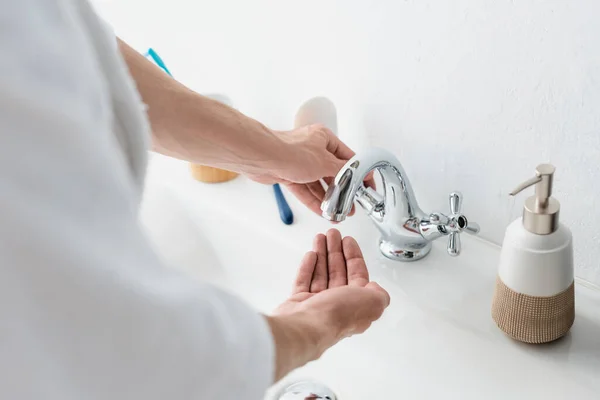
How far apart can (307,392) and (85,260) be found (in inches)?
16.6

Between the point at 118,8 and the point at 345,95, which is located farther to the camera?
the point at 118,8

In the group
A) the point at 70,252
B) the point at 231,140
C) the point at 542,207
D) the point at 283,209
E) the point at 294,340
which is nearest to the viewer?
the point at 70,252

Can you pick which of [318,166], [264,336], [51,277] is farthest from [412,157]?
[51,277]

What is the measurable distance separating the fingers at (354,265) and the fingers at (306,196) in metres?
0.09

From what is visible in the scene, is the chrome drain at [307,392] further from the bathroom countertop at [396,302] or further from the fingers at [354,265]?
the fingers at [354,265]

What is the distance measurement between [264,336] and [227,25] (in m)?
0.52

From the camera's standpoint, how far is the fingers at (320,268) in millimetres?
616

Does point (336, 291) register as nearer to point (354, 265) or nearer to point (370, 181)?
point (354, 265)

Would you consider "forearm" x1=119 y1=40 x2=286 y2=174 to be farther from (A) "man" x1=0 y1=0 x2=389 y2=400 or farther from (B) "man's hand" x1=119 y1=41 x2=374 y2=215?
(A) "man" x1=0 y1=0 x2=389 y2=400

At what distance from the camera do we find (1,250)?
0.25m

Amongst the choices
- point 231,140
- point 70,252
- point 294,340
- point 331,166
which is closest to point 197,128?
point 231,140

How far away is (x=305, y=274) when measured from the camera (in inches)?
24.5

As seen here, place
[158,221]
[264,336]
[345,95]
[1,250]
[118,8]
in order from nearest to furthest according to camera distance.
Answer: [1,250]
[264,336]
[345,95]
[158,221]
[118,8]

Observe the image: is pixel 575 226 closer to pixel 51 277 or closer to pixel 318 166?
pixel 318 166
